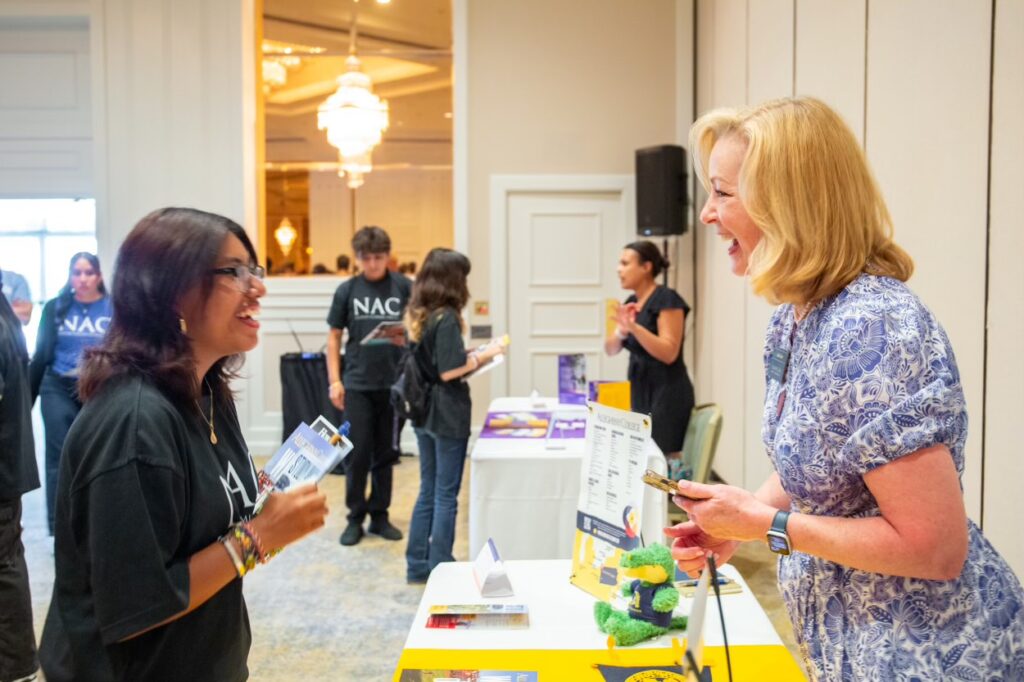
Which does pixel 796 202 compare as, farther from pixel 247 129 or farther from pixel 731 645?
pixel 247 129

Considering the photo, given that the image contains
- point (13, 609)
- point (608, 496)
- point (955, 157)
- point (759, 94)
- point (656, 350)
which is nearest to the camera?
point (608, 496)

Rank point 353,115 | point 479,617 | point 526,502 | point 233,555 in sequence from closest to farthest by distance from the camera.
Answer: point 233,555
point 479,617
point 526,502
point 353,115

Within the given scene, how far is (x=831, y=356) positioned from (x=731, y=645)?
30.5 inches

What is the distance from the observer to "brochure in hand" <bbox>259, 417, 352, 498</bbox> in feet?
4.53

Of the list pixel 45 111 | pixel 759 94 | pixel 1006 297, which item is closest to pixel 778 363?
pixel 1006 297

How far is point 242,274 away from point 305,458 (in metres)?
0.33

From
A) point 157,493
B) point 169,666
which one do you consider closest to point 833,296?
point 157,493

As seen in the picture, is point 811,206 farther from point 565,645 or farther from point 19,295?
point 19,295

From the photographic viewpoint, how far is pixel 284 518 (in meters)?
1.31

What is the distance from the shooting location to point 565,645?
63.1 inches

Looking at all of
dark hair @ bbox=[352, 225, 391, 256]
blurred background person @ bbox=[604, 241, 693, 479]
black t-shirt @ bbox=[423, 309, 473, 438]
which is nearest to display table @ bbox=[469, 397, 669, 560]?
black t-shirt @ bbox=[423, 309, 473, 438]

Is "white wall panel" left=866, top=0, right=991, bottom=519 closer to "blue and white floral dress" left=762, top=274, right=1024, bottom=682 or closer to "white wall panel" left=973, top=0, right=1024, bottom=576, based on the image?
"white wall panel" left=973, top=0, right=1024, bottom=576

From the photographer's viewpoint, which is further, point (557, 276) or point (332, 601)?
point (557, 276)

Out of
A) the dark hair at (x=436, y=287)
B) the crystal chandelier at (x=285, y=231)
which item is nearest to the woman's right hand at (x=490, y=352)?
the dark hair at (x=436, y=287)
